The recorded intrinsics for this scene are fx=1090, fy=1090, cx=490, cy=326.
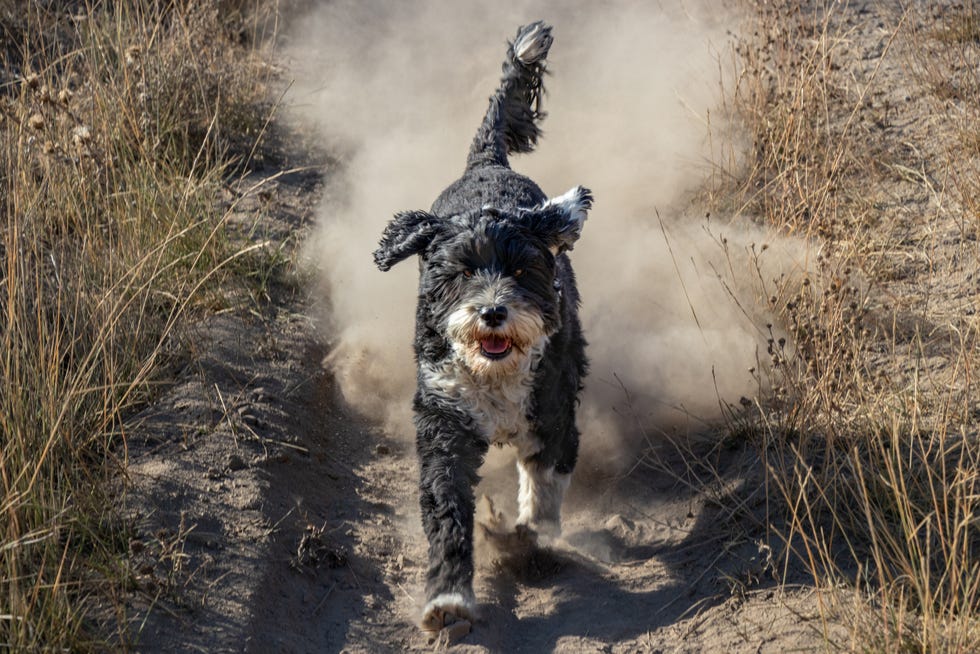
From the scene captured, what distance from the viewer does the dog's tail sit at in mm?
7250

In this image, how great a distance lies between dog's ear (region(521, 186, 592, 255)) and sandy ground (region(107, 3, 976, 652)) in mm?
1393

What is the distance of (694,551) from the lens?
564 cm

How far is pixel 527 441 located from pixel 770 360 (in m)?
1.96

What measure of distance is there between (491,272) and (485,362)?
17.3 inches

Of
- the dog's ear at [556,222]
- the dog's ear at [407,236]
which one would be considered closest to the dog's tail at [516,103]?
the dog's ear at [407,236]

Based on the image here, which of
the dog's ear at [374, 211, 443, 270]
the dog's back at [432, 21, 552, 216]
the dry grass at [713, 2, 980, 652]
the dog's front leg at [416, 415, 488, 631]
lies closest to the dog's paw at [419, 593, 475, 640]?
the dog's front leg at [416, 415, 488, 631]

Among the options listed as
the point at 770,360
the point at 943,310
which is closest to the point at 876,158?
the point at 943,310

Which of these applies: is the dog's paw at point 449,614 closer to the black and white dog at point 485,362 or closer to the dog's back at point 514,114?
the black and white dog at point 485,362

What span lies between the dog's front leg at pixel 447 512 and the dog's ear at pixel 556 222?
3.47 ft

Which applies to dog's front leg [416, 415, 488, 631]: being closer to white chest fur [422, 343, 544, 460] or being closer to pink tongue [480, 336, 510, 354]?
white chest fur [422, 343, 544, 460]

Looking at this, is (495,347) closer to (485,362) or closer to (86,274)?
(485,362)

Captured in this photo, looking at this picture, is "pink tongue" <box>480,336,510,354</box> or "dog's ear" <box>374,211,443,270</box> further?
"dog's ear" <box>374,211,443,270</box>

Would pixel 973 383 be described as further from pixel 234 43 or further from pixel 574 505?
pixel 234 43

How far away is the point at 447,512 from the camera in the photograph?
5.23 m
